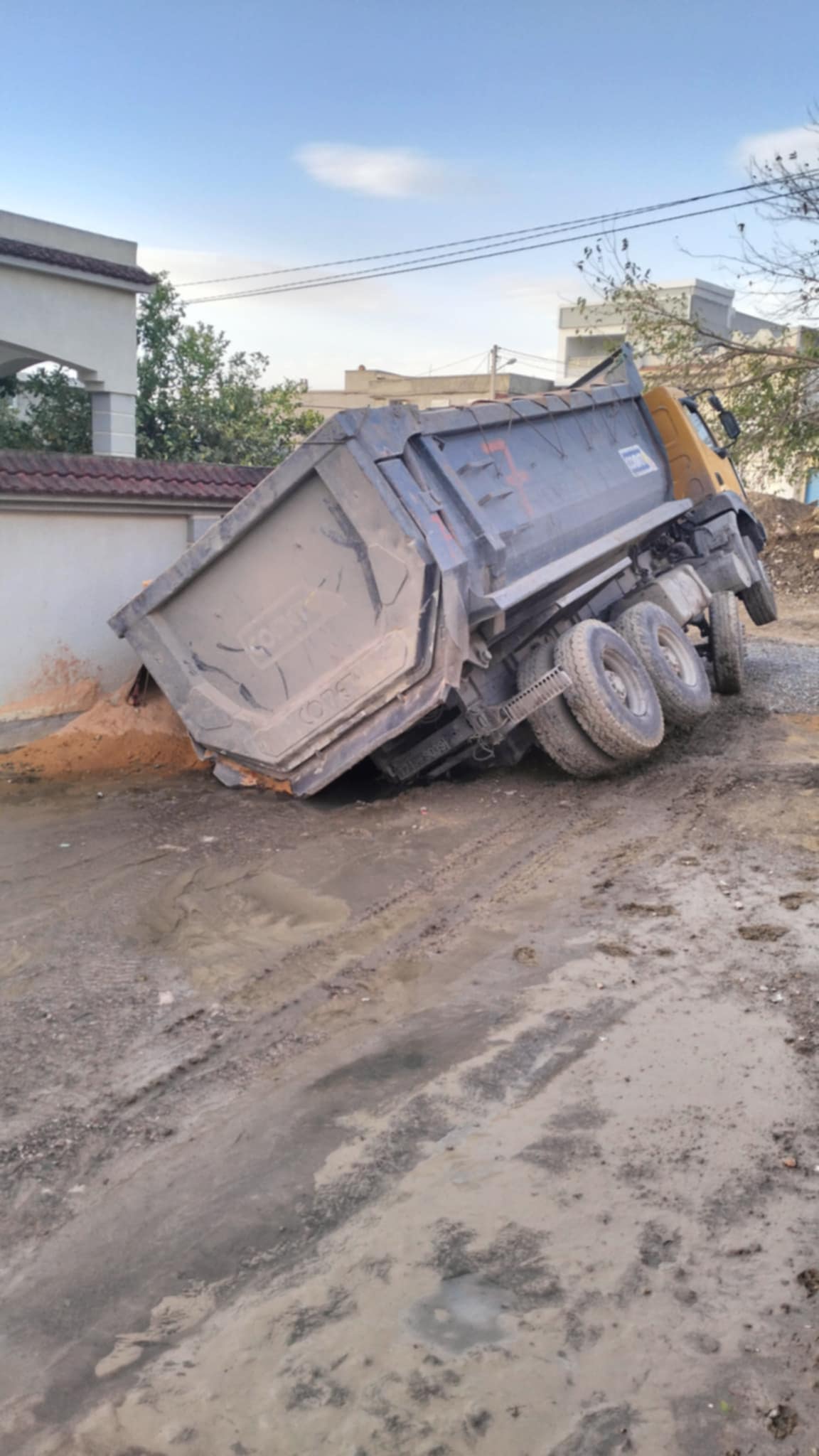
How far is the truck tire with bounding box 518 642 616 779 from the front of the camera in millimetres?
8023

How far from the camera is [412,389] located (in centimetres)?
3862

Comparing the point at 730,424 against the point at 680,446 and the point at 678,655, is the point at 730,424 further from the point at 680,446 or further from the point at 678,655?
the point at 678,655

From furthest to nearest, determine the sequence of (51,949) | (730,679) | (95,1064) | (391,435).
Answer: (730,679), (391,435), (51,949), (95,1064)

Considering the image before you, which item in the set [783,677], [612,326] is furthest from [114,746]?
[612,326]

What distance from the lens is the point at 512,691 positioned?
826 cm

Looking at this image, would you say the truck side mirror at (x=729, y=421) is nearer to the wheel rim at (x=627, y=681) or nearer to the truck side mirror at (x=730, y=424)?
the truck side mirror at (x=730, y=424)

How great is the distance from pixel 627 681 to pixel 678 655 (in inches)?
45.3

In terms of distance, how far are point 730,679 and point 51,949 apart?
7.43 metres

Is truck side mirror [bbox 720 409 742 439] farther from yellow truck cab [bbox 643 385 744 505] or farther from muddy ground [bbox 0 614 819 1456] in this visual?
muddy ground [bbox 0 614 819 1456]

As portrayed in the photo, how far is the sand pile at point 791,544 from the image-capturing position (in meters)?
20.6

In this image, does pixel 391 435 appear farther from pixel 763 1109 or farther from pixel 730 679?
pixel 730 679

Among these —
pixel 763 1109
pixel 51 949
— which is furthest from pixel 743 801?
pixel 51 949

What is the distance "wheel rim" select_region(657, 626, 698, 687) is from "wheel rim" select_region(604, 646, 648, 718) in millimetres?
945

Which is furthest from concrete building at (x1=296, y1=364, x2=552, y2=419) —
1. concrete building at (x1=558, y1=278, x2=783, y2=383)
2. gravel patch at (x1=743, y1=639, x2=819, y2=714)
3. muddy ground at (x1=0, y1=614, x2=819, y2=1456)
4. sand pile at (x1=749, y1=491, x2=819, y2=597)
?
muddy ground at (x1=0, y1=614, x2=819, y2=1456)
